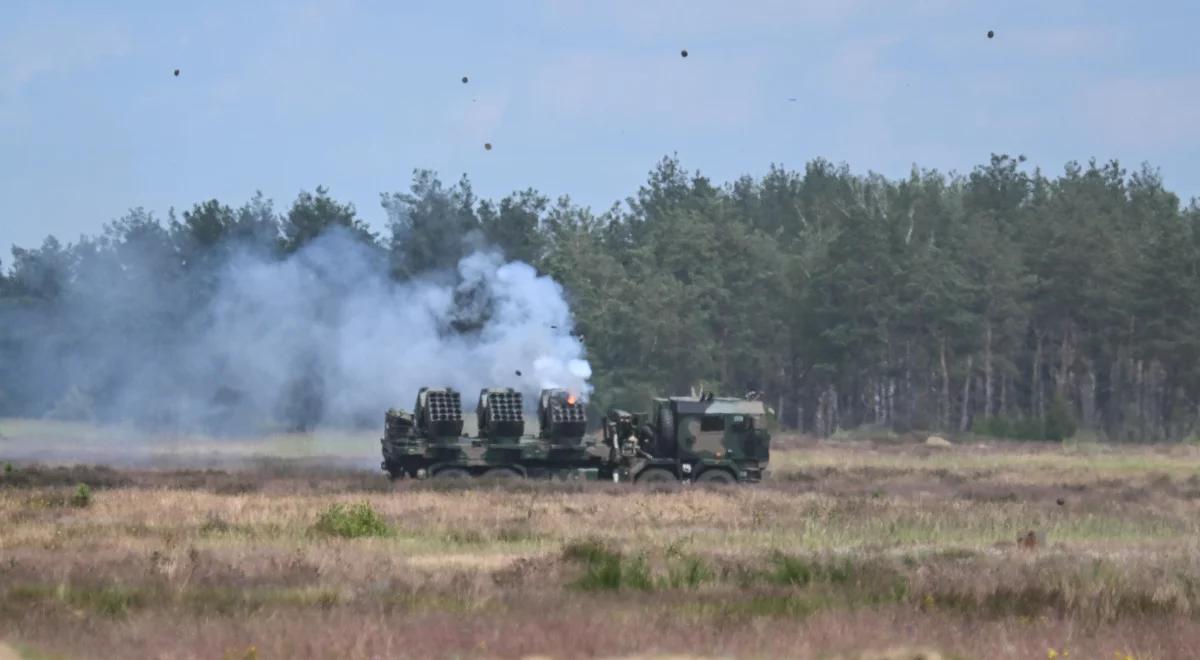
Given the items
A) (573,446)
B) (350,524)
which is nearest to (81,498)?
(350,524)

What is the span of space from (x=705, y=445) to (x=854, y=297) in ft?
182

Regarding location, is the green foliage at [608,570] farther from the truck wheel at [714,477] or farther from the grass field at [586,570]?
the truck wheel at [714,477]

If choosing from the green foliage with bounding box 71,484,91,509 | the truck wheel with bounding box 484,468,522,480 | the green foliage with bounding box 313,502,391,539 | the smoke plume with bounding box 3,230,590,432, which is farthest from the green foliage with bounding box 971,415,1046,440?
the green foliage with bounding box 313,502,391,539

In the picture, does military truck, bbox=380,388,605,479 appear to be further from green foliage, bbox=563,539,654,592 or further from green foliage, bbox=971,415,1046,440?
green foliage, bbox=971,415,1046,440

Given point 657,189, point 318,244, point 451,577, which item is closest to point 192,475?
point 318,244

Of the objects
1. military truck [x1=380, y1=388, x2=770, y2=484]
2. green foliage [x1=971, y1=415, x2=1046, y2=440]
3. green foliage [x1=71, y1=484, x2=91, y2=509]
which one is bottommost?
green foliage [x1=71, y1=484, x2=91, y2=509]

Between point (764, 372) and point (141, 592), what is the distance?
300 ft

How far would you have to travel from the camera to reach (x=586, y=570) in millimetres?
24625

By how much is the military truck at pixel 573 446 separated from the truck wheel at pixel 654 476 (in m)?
0.03

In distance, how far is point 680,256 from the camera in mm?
113000

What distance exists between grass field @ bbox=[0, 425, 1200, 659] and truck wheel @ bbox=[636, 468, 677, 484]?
3.18m

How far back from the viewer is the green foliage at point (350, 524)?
3168 cm

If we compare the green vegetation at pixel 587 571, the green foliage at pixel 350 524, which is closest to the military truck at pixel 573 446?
the green vegetation at pixel 587 571

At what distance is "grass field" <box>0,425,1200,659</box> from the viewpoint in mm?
17125
